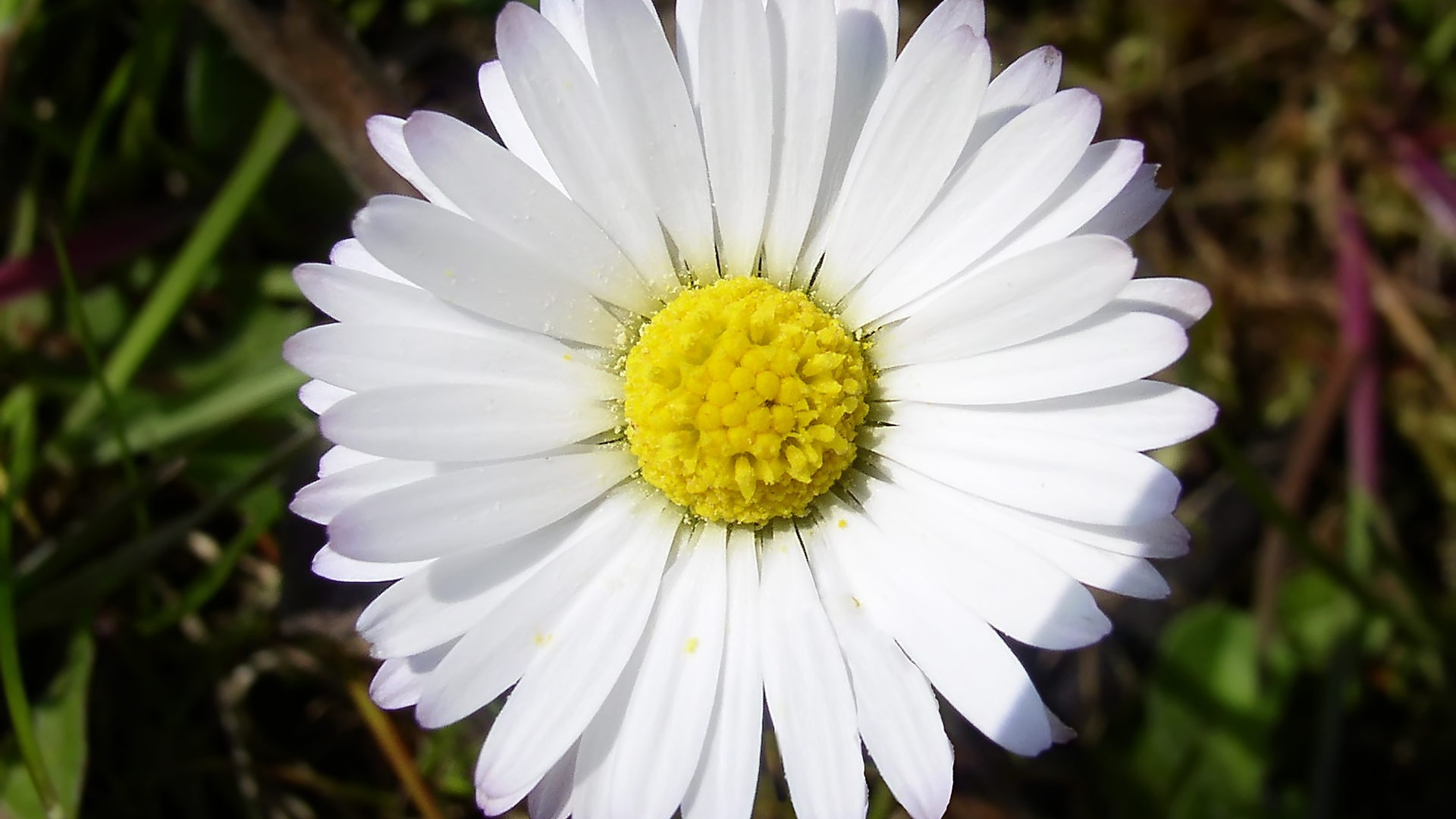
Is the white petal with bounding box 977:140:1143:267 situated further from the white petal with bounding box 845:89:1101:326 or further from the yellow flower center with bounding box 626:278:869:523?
the yellow flower center with bounding box 626:278:869:523

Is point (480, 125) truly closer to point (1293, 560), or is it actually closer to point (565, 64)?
point (565, 64)

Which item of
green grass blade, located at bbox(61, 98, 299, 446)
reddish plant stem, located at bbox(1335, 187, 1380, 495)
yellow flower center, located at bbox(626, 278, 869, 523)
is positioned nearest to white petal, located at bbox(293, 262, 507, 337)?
yellow flower center, located at bbox(626, 278, 869, 523)

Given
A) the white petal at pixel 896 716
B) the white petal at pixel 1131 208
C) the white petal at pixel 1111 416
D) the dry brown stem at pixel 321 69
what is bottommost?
the white petal at pixel 896 716

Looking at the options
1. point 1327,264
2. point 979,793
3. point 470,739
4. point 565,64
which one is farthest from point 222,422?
point 1327,264

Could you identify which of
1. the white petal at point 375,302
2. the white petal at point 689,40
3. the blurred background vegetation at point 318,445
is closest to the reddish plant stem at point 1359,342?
the blurred background vegetation at point 318,445

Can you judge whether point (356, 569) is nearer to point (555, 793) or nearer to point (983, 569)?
point (555, 793)

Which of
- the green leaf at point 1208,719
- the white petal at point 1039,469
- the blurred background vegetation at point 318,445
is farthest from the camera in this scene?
the green leaf at point 1208,719

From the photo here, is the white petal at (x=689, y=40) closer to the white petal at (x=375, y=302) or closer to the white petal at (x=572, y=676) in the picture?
the white petal at (x=375, y=302)
